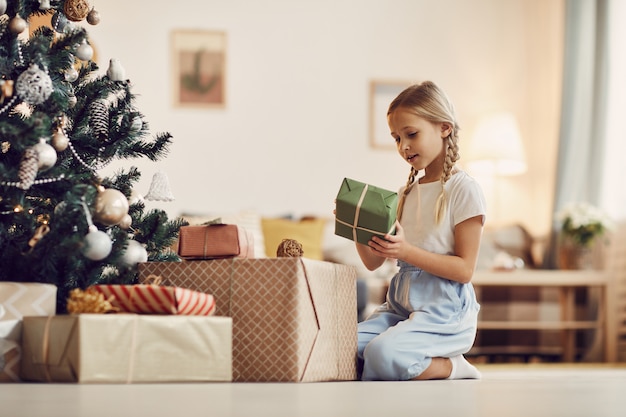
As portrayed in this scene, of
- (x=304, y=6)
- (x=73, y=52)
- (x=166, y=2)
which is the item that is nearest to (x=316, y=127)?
(x=304, y=6)

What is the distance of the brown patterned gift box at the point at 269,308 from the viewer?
125 centimetres

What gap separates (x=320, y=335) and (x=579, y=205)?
10.8 feet

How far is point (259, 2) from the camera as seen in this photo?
4.60m

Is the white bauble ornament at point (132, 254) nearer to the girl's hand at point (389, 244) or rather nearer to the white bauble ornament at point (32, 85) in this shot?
the white bauble ornament at point (32, 85)

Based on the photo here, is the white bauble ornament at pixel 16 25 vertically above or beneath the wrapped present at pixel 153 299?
above

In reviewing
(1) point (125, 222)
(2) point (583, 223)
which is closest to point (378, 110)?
(2) point (583, 223)

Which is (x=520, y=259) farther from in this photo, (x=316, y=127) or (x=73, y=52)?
(x=73, y=52)

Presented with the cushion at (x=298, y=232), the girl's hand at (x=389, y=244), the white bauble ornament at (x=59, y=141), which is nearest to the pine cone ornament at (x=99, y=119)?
the white bauble ornament at (x=59, y=141)

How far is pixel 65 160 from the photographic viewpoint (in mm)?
1399

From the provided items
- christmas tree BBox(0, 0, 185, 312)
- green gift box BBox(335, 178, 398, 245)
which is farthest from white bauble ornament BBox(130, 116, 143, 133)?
green gift box BBox(335, 178, 398, 245)

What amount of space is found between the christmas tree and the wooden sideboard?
116 inches

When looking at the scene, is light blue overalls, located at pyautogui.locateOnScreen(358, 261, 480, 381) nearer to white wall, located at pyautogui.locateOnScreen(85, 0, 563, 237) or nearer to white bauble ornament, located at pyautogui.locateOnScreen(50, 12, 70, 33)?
white bauble ornament, located at pyautogui.locateOnScreen(50, 12, 70, 33)

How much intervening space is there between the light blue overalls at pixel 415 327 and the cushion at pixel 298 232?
→ 89.7 inches

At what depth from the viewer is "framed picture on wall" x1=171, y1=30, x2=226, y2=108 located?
4.51 metres
